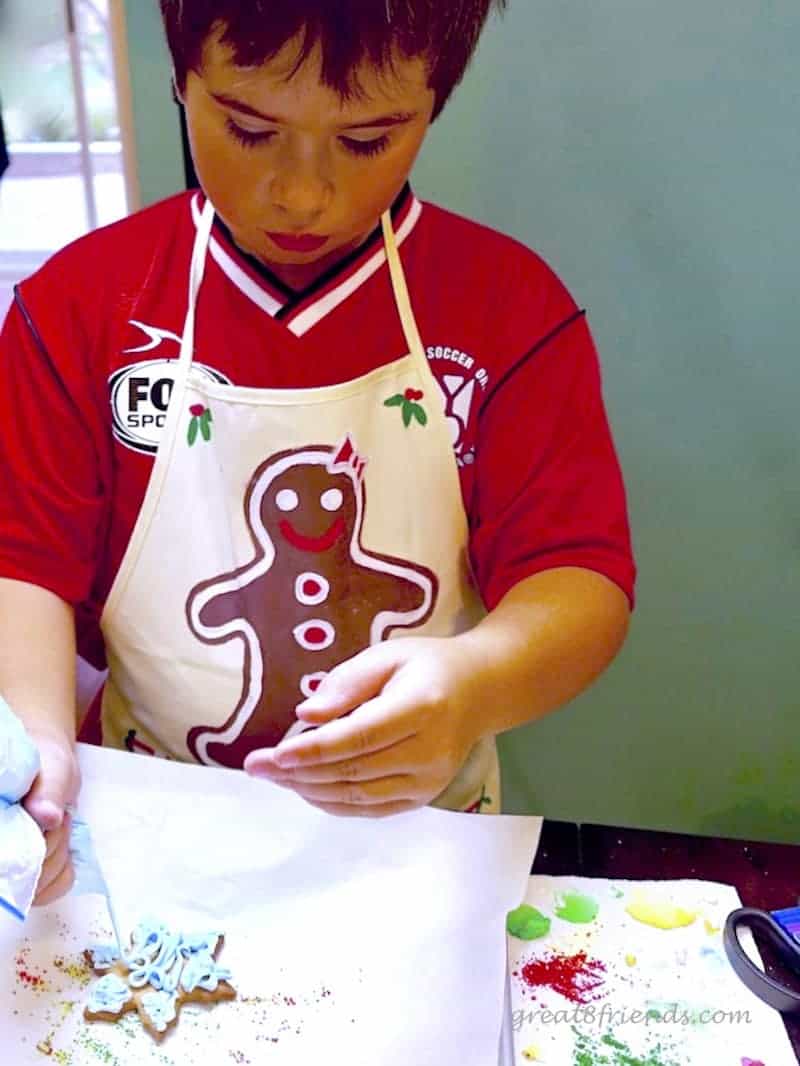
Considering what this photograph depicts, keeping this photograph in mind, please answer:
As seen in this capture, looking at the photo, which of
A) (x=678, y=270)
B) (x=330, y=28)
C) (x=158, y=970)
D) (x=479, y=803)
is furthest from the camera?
(x=678, y=270)

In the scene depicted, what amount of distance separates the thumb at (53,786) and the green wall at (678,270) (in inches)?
18.1

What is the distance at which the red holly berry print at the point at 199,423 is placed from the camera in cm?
65

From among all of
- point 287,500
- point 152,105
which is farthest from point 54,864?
point 152,105

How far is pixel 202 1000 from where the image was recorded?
0.59 metres

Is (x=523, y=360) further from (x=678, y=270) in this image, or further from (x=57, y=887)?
(x=57, y=887)

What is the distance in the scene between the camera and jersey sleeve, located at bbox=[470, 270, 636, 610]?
0.64 meters

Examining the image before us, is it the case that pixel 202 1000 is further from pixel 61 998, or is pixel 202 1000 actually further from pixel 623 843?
pixel 623 843

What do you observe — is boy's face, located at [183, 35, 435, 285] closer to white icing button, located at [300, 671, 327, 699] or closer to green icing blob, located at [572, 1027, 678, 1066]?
white icing button, located at [300, 671, 327, 699]

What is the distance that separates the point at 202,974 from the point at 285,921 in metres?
0.06

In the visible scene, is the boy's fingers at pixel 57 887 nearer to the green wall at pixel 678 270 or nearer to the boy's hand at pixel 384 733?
the boy's hand at pixel 384 733

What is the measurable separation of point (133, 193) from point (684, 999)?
685 mm

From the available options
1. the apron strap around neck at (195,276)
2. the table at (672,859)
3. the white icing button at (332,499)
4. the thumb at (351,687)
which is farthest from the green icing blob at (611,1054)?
the apron strap around neck at (195,276)

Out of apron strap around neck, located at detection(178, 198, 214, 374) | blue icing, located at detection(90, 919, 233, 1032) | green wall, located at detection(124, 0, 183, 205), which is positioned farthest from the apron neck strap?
blue icing, located at detection(90, 919, 233, 1032)

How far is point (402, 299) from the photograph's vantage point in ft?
2.14
